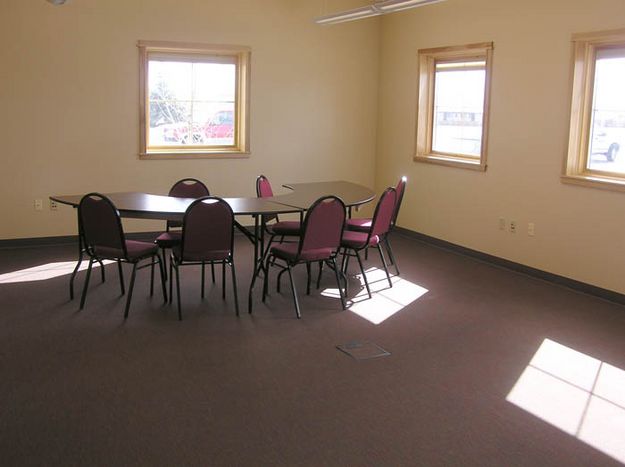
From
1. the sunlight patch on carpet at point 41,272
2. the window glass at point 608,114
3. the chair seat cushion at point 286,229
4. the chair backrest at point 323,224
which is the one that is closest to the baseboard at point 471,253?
the sunlight patch on carpet at point 41,272

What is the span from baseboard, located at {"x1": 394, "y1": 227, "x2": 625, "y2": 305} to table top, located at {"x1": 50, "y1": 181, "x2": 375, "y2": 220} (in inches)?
58.3

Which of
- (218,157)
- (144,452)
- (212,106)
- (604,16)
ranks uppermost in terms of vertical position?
(604,16)

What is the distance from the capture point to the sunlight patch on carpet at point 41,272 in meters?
5.64

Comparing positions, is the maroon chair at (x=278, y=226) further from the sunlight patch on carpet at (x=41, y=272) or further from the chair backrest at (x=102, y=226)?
the sunlight patch on carpet at (x=41, y=272)

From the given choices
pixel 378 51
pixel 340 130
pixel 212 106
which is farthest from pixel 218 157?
pixel 378 51

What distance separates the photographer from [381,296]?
5.39m

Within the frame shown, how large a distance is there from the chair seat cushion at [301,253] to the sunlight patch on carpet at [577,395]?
1569 millimetres

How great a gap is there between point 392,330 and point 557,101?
255 centimetres

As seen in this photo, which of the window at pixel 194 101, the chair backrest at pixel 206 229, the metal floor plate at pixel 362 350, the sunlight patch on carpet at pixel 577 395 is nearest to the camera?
the sunlight patch on carpet at pixel 577 395

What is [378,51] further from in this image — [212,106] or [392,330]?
[392,330]

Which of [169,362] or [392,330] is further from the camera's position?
[392,330]

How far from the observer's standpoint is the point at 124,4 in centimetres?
674

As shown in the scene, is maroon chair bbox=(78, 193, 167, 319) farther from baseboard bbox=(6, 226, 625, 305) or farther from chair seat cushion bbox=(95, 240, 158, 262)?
baseboard bbox=(6, 226, 625, 305)

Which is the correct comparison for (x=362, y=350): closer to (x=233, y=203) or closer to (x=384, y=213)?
(x=384, y=213)
